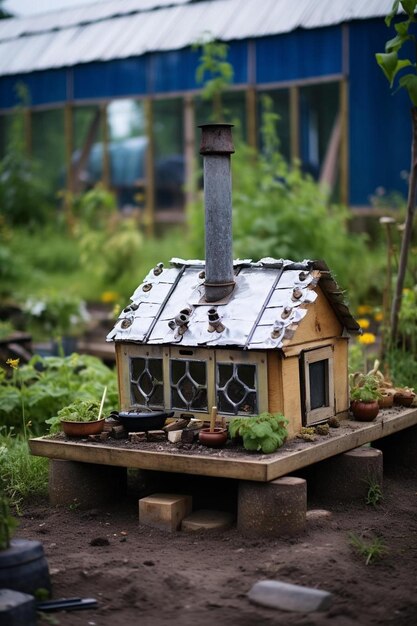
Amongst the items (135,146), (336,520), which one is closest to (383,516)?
(336,520)

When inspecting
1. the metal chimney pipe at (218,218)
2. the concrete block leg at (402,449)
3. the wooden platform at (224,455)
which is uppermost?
the metal chimney pipe at (218,218)

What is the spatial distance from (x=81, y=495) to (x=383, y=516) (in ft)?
6.68

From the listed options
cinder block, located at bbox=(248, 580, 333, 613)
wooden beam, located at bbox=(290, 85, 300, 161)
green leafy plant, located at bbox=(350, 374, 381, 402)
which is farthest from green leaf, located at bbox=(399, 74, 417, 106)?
wooden beam, located at bbox=(290, 85, 300, 161)

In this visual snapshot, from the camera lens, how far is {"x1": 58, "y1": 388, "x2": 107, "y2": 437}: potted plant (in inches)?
265

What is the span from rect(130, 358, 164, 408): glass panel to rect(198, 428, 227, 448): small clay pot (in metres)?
0.70

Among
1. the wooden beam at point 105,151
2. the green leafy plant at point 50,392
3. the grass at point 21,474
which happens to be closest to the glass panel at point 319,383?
the grass at point 21,474

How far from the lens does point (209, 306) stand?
22.6 feet

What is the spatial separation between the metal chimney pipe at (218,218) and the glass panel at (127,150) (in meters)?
11.7

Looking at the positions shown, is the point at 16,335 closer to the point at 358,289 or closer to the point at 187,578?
the point at 358,289

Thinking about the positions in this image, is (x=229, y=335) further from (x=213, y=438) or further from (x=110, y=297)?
(x=110, y=297)

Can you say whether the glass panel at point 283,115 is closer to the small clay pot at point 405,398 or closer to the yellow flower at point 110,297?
the yellow flower at point 110,297

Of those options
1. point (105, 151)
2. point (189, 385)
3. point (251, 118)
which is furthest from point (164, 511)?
point (105, 151)

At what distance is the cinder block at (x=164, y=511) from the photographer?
20.7ft

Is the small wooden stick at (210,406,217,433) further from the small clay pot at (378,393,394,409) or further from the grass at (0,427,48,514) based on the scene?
the small clay pot at (378,393,394,409)
